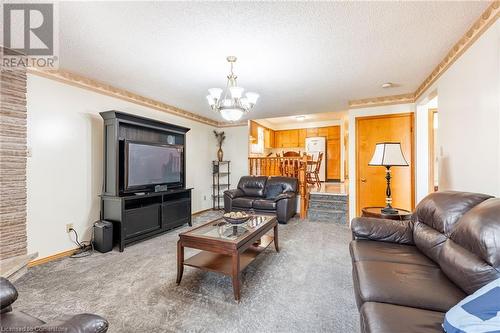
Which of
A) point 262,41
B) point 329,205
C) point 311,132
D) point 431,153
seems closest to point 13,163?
point 262,41

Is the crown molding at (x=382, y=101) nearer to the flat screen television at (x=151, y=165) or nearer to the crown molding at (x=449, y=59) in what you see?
the crown molding at (x=449, y=59)

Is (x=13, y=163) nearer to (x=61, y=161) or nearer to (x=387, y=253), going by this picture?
(x=61, y=161)

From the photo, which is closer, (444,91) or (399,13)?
(399,13)

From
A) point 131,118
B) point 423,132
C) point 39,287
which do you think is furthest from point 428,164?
point 39,287

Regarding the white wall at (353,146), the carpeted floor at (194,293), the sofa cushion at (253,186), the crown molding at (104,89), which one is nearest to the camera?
the carpeted floor at (194,293)

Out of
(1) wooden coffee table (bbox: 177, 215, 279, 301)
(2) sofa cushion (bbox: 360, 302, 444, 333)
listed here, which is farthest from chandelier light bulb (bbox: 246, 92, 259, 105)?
(2) sofa cushion (bbox: 360, 302, 444, 333)

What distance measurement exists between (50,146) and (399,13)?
3949mm

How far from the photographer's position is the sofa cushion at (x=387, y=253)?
1642 mm

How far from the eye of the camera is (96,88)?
3234 mm

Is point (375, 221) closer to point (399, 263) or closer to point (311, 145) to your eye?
point (399, 263)

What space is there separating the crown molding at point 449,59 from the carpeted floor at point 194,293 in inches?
99.1

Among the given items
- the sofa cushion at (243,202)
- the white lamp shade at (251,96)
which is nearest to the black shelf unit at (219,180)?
the sofa cushion at (243,202)

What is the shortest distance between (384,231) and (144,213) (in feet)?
10.3

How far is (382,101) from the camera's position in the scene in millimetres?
4062
